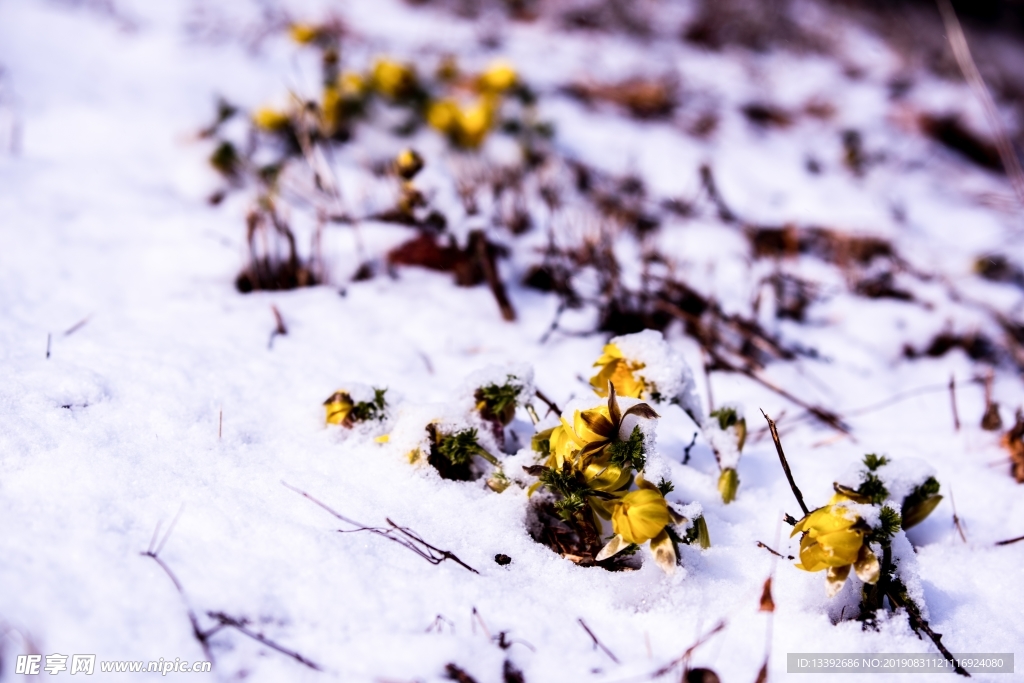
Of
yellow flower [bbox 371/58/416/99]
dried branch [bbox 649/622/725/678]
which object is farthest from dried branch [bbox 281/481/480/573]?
yellow flower [bbox 371/58/416/99]

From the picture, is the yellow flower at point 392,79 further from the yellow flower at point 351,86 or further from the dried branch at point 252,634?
the dried branch at point 252,634

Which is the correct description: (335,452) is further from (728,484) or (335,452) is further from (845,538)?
(845,538)

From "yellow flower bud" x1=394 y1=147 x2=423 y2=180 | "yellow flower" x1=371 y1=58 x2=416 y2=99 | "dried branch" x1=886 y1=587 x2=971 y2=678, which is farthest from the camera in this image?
"yellow flower" x1=371 y1=58 x2=416 y2=99

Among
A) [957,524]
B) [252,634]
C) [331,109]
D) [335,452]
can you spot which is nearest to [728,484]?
[957,524]

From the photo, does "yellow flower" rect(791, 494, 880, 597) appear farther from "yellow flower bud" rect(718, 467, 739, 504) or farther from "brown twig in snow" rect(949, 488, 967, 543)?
"brown twig in snow" rect(949, 488, 967, 543)

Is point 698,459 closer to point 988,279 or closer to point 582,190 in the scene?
point 582,190

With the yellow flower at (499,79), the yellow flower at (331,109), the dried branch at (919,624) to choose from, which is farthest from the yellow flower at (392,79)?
the dried branch at (919,624)
